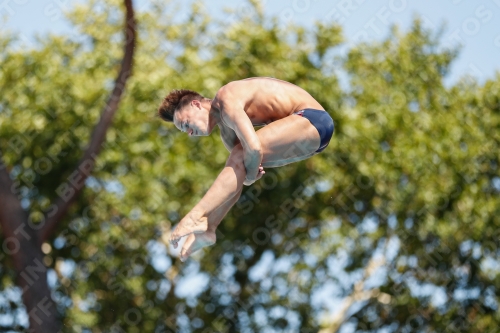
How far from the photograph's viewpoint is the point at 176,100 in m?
4.85

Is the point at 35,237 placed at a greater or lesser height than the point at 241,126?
lesser

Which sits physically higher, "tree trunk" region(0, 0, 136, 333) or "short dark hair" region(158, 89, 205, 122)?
"short dark hair" region(158, 89, 205, 122)

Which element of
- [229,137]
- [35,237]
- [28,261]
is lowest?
[28,261]

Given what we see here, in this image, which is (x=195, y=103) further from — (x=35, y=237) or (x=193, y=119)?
(x=35, y=237)

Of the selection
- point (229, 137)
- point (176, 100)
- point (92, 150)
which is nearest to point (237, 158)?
point (229, 137)

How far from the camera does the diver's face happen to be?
474cm

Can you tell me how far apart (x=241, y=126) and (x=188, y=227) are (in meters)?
0.65

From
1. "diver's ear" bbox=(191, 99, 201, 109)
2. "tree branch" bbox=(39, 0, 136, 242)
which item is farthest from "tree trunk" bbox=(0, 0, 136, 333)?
"diver's ear" bbox=(191, 99, 201, 109)

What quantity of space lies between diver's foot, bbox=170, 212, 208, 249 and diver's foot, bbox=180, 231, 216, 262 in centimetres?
23

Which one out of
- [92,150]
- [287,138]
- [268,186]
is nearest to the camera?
[287,138]

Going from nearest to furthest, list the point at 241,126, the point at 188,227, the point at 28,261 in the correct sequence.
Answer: the point at 241,126 < the point at 188,227 < the point at 28,261

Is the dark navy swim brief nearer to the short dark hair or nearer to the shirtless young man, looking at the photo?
the shirtless young man

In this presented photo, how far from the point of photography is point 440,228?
12539mm

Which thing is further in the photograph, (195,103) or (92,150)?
(92,150)
